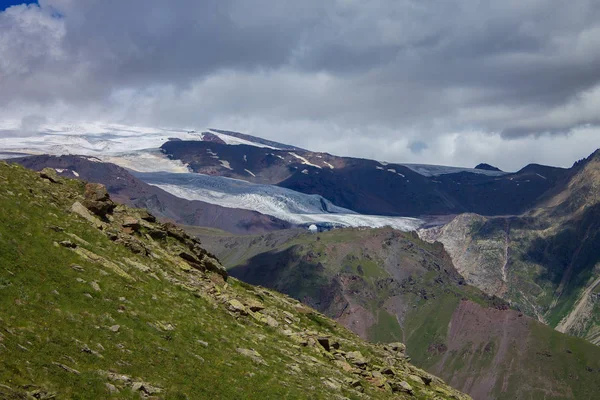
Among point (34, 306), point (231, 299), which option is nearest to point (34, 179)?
point (231, 299)

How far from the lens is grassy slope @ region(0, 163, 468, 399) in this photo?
3406 cm

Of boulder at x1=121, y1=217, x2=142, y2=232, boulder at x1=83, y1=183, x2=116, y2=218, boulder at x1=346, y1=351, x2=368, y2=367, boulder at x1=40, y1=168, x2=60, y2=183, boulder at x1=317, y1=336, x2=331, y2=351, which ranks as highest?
boulder at x1=40, y1=168, x2=60, y2=183

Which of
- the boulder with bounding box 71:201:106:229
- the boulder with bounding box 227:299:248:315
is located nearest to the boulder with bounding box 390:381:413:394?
the boulder with bounding box 227:299:248:315

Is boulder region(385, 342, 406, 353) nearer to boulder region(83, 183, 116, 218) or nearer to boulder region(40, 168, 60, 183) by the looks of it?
boulder region(83, 183, 116, 218)

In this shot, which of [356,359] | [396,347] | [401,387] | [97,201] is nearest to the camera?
[401,387]

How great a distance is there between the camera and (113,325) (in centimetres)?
4119

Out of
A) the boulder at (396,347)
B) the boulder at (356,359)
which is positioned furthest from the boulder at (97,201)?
the boulder at (396,347)

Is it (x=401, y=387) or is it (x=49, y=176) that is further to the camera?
(x=49, y=176)

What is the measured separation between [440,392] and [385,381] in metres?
10.8

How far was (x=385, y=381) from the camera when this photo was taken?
2218 inches

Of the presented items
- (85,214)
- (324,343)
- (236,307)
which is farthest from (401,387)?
(85,214)

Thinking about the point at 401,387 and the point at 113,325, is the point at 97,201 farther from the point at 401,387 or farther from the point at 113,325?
the point at 401,387

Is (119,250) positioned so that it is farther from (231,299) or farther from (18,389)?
(18,389)

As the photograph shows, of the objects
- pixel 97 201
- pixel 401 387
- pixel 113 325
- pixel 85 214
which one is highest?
pixel 97 201
